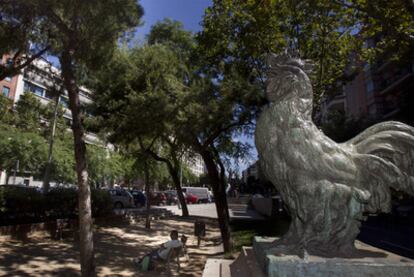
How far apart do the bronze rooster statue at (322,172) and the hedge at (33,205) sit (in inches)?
423

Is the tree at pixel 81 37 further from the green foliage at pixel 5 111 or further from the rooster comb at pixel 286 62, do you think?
the green foliage at pixel 5 111

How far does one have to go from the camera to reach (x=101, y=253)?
10.7 m

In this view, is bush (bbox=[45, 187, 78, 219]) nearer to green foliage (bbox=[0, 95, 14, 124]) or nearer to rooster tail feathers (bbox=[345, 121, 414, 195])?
rooster tail feathers (bbox=[345, 121, 414, 195])

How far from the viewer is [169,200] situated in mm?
39156

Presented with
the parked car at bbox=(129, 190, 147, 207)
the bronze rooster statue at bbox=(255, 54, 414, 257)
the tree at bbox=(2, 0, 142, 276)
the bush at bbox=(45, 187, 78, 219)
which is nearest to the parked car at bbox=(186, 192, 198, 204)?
the parked car at bbox=(129, 190, 147, 207)

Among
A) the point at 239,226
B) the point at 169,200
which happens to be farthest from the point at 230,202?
the point at 239,226

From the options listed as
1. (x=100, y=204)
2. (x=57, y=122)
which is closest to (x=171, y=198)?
(x=57, y=122)

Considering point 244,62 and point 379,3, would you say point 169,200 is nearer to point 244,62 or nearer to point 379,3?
point 244,62

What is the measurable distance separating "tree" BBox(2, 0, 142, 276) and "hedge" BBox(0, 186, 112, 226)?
5.59 meters

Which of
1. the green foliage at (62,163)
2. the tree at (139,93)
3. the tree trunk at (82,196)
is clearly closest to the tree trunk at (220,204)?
the tree at (139,93)

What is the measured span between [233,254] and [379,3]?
27.7 feet

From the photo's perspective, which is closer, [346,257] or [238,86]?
[346,257]

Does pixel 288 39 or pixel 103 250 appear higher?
pixel 288 39

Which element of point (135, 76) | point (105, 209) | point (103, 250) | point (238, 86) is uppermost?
point (135, 76)
